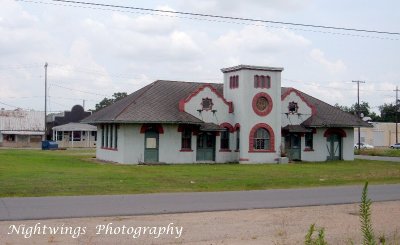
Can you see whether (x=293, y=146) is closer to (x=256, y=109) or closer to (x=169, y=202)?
(x=256, y=109)

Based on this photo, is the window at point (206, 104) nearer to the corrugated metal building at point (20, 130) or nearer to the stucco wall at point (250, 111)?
the stucco wall at point (250, 111)

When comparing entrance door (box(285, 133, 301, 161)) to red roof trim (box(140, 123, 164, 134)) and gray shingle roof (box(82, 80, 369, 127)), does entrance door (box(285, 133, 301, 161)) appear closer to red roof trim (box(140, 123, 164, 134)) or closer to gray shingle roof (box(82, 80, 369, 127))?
gray shingle roof (box(82, 80, 369, 127))

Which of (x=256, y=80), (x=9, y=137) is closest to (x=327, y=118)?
(x=256, y=80)

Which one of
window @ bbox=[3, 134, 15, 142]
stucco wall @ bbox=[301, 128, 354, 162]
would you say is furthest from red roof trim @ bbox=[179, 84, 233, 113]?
window @ bbox=[3, 134, 15, 142]

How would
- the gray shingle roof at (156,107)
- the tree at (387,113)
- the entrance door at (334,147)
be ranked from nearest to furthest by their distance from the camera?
the gray shingle roof at (156,107) < the entrance door at (334,147) < the tree at (387,113)

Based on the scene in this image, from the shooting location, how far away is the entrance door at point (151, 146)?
38250mm

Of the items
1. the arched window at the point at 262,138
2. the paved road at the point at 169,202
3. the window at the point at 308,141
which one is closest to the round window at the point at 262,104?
the arched window at the point at 262,138

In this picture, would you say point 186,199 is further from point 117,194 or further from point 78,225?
point 78,225

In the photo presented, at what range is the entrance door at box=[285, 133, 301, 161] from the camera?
4400 cm

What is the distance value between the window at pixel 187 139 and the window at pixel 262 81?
583cm

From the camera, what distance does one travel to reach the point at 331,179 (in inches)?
1097

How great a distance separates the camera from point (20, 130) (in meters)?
79.1

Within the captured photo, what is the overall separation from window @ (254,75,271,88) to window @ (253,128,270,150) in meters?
3.15

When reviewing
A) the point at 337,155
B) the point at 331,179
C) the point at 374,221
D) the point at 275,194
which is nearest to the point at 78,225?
the point at 374,221
